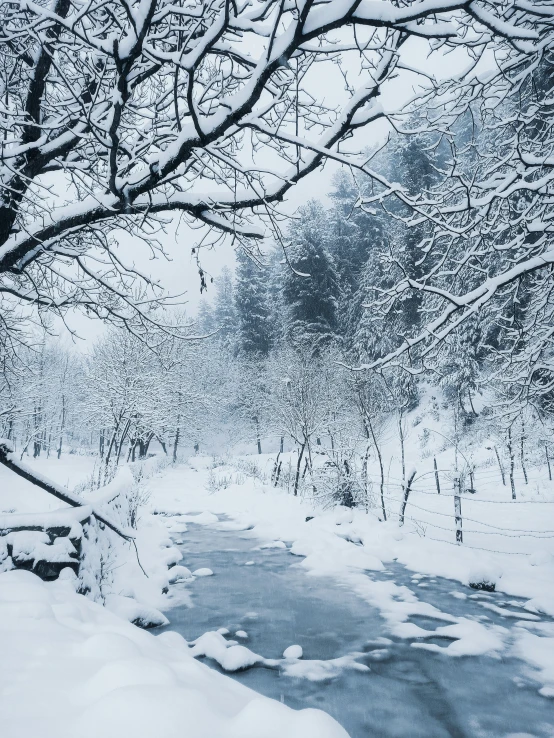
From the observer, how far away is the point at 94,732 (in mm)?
1662

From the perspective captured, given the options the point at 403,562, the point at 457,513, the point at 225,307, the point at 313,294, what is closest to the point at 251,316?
the point at 313,294

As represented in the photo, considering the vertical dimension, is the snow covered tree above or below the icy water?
above

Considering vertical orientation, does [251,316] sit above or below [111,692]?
above

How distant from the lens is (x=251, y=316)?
126 ft

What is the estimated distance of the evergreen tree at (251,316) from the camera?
38188 mm

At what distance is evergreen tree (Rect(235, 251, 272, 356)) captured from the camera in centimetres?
3819

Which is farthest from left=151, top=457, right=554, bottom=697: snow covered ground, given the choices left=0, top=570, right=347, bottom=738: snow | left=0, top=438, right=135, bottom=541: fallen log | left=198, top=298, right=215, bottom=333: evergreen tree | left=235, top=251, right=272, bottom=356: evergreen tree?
left=198, top=298, right=215, bottom=333: evergreen tree

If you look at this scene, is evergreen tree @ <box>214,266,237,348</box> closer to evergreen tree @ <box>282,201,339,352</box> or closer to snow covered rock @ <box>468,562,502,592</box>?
evergreen tree @ <box>282,201,339,352</box>

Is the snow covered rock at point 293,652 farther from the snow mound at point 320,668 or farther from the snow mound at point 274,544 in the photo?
the snow mound at point 274,544

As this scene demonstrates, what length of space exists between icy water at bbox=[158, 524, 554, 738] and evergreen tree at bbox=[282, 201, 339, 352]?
2449 centimetres

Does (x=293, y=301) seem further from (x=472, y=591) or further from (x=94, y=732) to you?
(x=94, y=732)

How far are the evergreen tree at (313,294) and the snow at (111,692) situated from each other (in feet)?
92.5

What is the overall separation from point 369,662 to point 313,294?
2936 cm

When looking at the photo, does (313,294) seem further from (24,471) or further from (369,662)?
(24,471)
